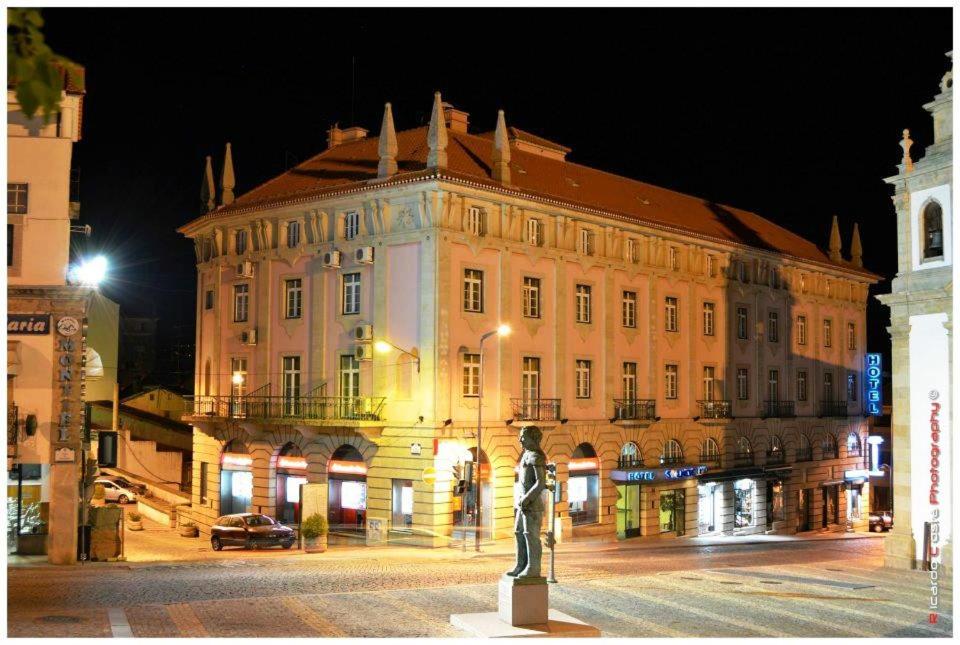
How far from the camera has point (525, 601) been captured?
18.5 metres

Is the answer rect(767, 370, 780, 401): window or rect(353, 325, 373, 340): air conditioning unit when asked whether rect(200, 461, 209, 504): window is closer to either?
A: rect(353, 325, 373, 340): air conditioning unit

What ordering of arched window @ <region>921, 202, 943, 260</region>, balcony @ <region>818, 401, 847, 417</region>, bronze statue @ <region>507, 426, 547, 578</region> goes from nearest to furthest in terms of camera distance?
bronze statue @ <region>507, 426, 547, 578</region>
arched window @ <region>921, 202, 943, 260</region>
balcony @ <region>818, 401, 847, 417</region>

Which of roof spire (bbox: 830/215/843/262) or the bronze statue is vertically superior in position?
roof spire (bbox: 830/215/843/262)

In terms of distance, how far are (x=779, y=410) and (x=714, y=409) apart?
6.66 meters

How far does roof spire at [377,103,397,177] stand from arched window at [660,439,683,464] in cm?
1849

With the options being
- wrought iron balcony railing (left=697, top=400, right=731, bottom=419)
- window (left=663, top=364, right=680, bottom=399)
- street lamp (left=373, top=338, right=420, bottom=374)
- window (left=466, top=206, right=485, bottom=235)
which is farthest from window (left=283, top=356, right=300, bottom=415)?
wrought iron balcony railing (left=697, top=400, right=731, bottom=419)

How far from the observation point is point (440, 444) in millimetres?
38531

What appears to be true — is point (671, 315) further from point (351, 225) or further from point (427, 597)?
point (427, 597)

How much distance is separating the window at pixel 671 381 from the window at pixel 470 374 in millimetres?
12373

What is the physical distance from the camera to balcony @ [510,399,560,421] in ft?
136

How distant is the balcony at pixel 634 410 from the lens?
151 ft

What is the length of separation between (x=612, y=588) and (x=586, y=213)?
21877 millimetres

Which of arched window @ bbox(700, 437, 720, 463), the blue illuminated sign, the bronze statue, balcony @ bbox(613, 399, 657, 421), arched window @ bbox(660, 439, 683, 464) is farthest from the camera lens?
arched window @ bbox(700, 437, 720, 463)

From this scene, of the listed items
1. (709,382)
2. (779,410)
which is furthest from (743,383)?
(779,410)
